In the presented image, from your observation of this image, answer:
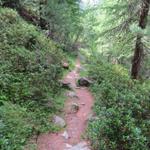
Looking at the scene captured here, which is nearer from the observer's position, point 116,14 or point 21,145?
point 21,145

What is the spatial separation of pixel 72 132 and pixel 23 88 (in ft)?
8.52

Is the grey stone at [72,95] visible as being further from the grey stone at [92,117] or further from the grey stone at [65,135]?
the grey stone at [65,135]

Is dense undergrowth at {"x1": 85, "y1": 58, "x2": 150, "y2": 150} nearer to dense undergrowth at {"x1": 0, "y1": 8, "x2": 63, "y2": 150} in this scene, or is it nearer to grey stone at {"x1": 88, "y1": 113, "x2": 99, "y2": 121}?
grey stone at {"x1": 88, "y1": 113, "x2": 99, "y2": 121}

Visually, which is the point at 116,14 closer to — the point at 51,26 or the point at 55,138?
the point at 55,138

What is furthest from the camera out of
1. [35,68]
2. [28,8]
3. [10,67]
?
[28,8]

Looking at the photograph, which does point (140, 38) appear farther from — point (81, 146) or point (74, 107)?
point (81, 146)

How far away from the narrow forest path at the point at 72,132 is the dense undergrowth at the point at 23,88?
36 centimetres

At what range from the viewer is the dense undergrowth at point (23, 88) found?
293 inches

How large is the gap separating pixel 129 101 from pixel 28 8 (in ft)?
54.1

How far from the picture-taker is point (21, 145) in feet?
22.6

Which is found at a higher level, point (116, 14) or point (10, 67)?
point (116, 14)

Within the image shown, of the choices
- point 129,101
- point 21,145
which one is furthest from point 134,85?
point 21,145

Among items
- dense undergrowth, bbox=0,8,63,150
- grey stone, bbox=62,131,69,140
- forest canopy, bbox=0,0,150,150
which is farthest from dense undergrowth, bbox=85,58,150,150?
dense undergrowth, bbox=0,8,63,150

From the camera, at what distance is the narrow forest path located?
25.0 feet
